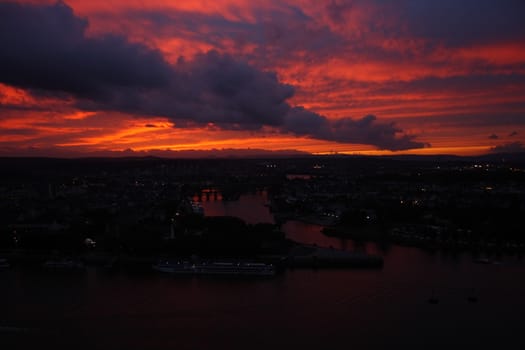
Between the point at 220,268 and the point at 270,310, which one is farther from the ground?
the point at 220,268

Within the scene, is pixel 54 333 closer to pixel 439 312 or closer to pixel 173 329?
pixel 173 329

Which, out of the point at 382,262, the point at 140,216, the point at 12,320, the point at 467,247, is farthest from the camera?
the point at 140,216

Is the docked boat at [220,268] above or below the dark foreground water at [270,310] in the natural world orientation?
above

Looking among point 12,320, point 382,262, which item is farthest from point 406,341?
point 12,320

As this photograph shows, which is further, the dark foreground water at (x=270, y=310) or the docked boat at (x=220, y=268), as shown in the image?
the docked boat at (x=220, y=268)

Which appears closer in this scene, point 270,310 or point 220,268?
point 270,310
